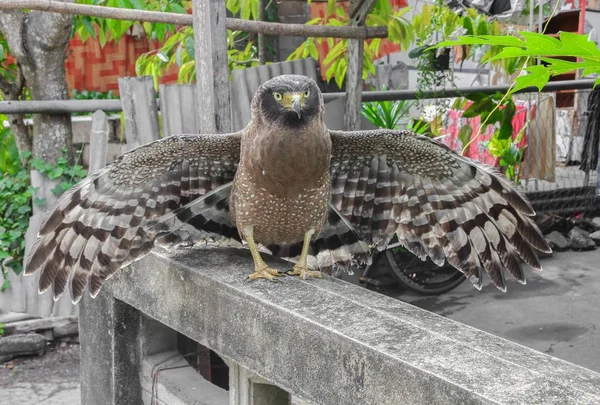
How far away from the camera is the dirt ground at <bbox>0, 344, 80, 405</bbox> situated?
464 cm

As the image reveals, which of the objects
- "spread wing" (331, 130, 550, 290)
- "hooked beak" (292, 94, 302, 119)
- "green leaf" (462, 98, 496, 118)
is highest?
"hooked beak" (292, 94, 302, 119)

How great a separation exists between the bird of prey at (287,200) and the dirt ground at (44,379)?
2185 mm

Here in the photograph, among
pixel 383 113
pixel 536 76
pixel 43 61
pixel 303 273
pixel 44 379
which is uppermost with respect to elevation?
pixel 43 61

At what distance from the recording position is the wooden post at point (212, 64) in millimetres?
3344

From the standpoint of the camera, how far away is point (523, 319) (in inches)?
252

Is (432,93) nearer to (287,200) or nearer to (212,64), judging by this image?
(212,64)

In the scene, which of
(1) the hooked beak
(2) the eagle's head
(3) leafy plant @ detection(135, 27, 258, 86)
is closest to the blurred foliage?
(3) leafy plant @ detection(135, 27, 258, 86)

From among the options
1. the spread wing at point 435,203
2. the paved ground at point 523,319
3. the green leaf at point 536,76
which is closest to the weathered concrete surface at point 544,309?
the paved ground at point 523,319

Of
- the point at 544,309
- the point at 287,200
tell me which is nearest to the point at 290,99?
the point at 287,200

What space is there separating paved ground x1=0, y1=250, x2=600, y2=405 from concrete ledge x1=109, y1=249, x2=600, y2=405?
95.6 inches

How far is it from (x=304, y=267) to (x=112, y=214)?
28.7 inches

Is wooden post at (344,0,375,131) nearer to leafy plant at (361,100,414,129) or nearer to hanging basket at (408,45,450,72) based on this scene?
hanging basket at (408,45,450,72)

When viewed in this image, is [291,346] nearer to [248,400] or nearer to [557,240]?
[248,400]

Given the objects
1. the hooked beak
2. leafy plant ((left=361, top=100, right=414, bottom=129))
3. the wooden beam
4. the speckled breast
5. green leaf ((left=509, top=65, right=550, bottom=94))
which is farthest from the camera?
leafy plant ((left=361, top=100, right=414, bottom=129))
